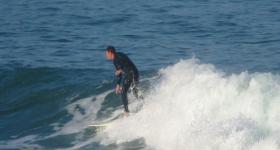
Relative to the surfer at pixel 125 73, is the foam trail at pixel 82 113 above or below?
below

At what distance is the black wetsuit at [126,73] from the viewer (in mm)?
16031

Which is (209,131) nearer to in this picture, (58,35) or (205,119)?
(205,119)

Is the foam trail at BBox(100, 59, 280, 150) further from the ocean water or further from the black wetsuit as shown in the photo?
the black wetsuit

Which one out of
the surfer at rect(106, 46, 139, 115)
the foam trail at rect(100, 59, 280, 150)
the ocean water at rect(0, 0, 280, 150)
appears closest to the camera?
the foam trail at rect(100, 59, 280, 150)

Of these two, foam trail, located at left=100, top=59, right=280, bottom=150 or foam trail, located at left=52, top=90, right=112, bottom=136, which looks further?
foam trail, located at left=52, top=90, right=112, bottom=136

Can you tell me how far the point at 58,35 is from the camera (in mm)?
29203

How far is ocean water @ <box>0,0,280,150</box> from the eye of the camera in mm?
14586

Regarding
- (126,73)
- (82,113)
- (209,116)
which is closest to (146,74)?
(82,113)

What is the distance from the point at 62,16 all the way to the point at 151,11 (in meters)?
4.27

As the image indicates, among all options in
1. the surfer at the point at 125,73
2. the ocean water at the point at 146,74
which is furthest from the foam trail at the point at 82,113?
the surfer at the point at 125,73

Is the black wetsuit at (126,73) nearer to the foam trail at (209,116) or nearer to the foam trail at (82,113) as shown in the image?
the foam trail at (209,116)

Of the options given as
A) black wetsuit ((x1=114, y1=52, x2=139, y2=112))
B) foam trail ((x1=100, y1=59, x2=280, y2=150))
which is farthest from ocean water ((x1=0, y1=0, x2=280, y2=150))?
black wetsuit ((x1=114, y1=52, x2=139, y2=112))

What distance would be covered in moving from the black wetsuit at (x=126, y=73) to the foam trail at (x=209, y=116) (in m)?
0.54

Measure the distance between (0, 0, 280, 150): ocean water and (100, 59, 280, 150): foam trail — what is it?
0.08 ft
